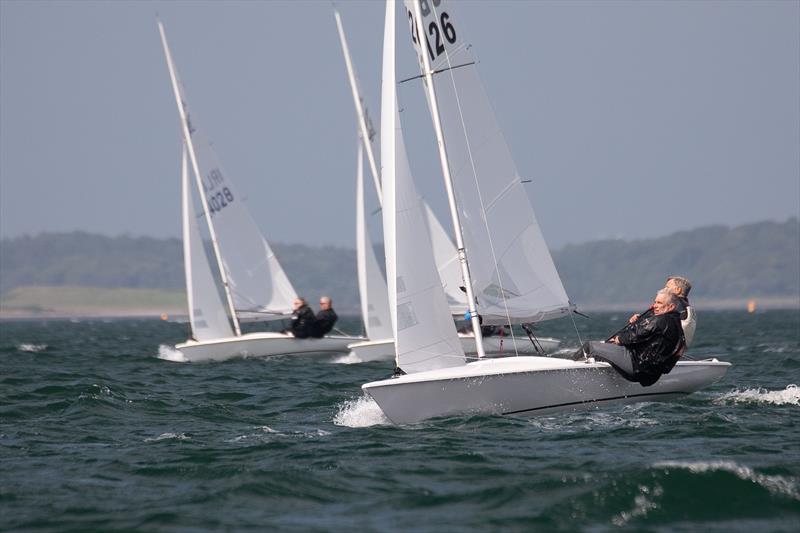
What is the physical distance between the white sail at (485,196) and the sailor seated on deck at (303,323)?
37.2 ft

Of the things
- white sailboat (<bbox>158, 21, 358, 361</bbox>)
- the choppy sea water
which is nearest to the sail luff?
white sailboat (<bbox>158, 21, 358, 361</bbox>)

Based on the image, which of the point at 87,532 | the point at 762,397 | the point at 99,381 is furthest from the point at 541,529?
the point at 99,381

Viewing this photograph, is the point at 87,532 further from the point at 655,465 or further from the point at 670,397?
the point at 670,397

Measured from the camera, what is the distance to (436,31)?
51.3ft

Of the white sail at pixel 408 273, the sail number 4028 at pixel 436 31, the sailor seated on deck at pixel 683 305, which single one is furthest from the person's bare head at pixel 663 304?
the sail number 4028 at pixel 436 31

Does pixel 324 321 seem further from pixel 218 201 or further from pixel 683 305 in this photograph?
pixel 683 305

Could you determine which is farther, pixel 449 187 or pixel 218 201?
pixel 218 201

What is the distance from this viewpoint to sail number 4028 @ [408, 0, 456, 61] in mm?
15586

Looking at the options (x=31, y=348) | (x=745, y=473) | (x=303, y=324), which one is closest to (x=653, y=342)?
(x=745, y=473)

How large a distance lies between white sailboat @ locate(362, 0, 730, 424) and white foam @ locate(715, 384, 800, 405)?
1.33 feet

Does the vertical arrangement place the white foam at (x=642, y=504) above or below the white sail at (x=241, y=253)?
below

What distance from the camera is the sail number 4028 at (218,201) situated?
29.8m

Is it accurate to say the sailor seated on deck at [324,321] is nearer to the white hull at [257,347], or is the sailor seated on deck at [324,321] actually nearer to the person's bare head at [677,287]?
the white hull at [257,347]

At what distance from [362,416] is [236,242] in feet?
54.8
